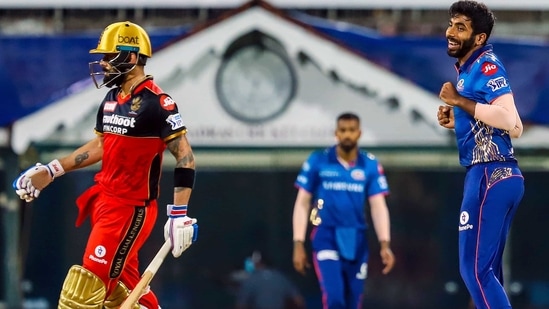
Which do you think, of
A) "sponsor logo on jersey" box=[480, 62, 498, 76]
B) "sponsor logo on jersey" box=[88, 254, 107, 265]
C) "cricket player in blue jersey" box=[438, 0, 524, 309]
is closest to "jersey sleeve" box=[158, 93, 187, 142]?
"sponsor logo on jersey" box=[88, 254, 107, 265]

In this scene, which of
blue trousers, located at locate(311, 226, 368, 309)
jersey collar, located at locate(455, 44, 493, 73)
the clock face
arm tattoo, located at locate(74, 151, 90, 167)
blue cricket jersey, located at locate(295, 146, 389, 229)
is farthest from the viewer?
the clock face

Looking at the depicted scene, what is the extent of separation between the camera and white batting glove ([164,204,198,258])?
934 centimetres

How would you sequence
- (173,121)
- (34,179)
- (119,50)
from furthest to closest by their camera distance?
1. (34,179)
2. (119,50)
3. (173,121)

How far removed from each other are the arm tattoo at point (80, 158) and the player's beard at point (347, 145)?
286 centimetres

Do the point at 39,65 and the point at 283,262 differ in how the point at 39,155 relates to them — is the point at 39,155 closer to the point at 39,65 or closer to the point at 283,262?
the point at 39,65

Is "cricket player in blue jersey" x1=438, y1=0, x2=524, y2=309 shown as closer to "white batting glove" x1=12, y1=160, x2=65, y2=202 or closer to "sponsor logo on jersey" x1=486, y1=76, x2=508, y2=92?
"sponsor logo on jersey" x1=486, y1=76, x2=508, y2=92

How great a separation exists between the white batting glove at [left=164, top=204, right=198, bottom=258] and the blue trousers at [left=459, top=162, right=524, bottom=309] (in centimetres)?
186

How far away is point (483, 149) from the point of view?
863 centimetres

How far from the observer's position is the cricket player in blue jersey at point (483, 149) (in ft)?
27.8

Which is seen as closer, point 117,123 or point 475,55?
point 475,55

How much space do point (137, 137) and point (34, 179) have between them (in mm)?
930

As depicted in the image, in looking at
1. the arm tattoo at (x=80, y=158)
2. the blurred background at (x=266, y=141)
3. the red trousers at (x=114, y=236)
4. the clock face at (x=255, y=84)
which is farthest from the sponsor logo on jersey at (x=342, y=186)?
the clock face at (x=255, y=84)

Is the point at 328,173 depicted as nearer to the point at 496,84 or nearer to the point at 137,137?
the point at 137,137

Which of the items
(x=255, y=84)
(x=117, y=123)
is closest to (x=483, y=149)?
(x=117, y=123)
